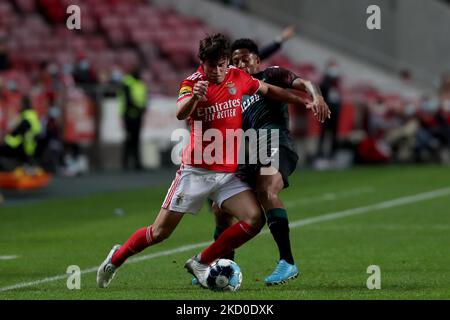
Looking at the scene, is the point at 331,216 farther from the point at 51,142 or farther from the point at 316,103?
the point at 51,142

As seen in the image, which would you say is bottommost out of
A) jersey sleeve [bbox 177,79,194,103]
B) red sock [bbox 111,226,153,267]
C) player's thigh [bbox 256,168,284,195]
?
red sock [bbox 111,226,153,267]

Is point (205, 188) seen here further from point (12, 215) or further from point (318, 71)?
point (318, 71)

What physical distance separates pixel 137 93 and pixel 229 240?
17.0 meters

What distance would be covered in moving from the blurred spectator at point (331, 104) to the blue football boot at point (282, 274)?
59.0ft

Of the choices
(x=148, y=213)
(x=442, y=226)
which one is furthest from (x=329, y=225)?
(x=148, y=213)

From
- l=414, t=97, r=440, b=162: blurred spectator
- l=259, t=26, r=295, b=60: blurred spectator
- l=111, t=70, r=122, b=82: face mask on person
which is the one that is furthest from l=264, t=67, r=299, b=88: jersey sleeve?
l=414, t=97, r=440, b=162: blurred spectator

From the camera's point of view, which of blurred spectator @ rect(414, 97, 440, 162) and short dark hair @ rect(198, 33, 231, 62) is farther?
blurred spectator @ rect(414, 97, 440, 162)

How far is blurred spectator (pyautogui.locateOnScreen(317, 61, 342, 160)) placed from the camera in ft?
93.0

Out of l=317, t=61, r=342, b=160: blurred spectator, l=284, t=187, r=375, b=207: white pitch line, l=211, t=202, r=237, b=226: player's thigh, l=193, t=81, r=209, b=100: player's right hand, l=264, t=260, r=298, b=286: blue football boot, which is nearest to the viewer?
l=193, t=81, r=209, b=100: player's right hand

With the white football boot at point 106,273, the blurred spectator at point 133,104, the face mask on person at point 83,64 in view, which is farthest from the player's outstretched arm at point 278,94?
the face mask on person at point 83,64

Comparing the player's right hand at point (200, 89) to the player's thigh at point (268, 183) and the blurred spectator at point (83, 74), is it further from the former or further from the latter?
the blurred spectator at point (83, 74)

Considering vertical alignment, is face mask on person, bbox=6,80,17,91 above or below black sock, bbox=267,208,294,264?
above

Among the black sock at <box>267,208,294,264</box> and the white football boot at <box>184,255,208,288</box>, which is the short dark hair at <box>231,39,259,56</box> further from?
the white football boot at <box>184,255,208,288</box>

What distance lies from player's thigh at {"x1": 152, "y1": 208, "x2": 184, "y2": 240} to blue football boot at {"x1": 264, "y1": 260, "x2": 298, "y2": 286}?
906 millimetres
